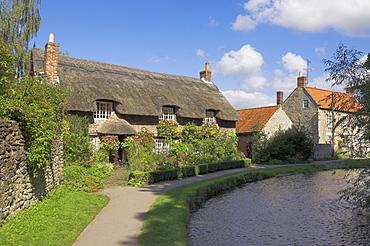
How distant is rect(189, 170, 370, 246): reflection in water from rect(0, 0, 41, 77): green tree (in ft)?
57.2

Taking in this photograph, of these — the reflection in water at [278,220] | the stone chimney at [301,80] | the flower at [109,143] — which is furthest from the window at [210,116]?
the stone chimney at [301,80]

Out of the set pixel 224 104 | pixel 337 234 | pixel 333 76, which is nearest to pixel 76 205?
pixel 337 234

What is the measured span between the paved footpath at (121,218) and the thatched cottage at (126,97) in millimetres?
6681

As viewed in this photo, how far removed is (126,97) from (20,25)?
36.8 feet

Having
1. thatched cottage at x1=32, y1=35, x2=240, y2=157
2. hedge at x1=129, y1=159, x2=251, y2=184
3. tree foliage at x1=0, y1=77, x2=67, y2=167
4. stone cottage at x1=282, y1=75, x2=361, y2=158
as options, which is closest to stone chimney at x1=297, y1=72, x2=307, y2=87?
stone cottage at x1=282, y1=75, x2=361, y2=158

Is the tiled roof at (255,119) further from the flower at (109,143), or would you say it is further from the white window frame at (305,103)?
the flower at (109,143)

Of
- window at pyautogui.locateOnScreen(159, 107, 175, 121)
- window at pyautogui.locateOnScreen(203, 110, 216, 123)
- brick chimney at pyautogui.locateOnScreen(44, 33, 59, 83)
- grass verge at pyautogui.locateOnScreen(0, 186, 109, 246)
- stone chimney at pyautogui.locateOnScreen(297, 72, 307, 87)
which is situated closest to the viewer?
grass verge at pyautogui.locateOnScreen(0, 186, 109, 246)

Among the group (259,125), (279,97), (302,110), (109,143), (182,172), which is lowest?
(182,172)

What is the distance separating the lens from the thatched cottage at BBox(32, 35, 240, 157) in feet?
59.2

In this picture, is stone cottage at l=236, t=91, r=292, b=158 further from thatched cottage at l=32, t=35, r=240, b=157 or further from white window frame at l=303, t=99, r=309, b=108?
white window frame at l=303, t=99, r=309, b=108

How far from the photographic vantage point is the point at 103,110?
19.0 meters

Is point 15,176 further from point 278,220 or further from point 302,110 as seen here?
point 302,110

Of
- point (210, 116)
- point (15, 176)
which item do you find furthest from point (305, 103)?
point (15, 176)

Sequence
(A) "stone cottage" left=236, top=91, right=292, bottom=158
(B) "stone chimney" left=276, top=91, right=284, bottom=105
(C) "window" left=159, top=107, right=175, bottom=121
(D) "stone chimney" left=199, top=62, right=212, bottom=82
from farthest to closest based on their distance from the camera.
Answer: (B) "stone chimney" left=276, top=91, right=284, bottom=105
(D) "stone chimney" left=199, top=62, right=212, bottom=82
(A) "stone cottage" left=236, top=91, right=292, bottom=158
(C) "window" left=159, top=107, right=175, bottom=121
